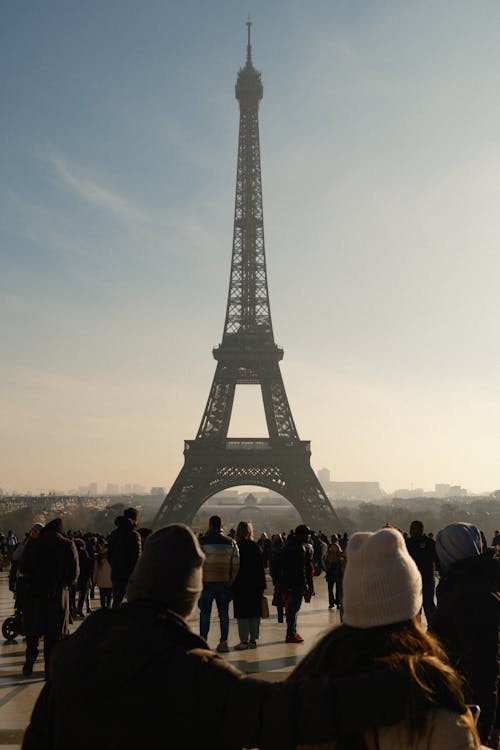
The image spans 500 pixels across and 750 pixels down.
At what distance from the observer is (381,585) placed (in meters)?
2.36

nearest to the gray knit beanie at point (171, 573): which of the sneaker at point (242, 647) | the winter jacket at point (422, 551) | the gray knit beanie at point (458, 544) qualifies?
the gray knit beanie at point (458, 544)

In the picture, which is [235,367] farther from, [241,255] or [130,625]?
[130,625]

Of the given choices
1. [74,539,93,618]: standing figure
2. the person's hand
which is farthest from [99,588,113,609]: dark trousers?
the person's hand

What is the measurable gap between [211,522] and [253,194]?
43.5 metres

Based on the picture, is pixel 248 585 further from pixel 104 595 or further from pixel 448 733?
pixel 448 733

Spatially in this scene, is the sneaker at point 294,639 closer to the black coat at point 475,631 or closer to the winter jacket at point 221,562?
the winter jacket at point 221,562

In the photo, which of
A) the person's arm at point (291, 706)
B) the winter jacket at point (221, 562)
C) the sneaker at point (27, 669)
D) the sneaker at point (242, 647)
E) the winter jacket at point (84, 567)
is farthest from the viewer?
the winter jacket at point (84, 567)

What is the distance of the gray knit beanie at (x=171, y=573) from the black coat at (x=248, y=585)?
7.99 m

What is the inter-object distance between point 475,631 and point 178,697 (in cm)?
287

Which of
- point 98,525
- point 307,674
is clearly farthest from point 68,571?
point 98,525

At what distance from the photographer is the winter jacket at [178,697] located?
2.04m

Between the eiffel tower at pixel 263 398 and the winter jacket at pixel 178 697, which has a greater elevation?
the eiffel tower at pixel 263 398

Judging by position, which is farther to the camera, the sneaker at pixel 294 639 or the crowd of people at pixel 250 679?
the sneaker at pixel 294 639

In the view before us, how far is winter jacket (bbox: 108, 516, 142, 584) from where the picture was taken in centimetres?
1010
